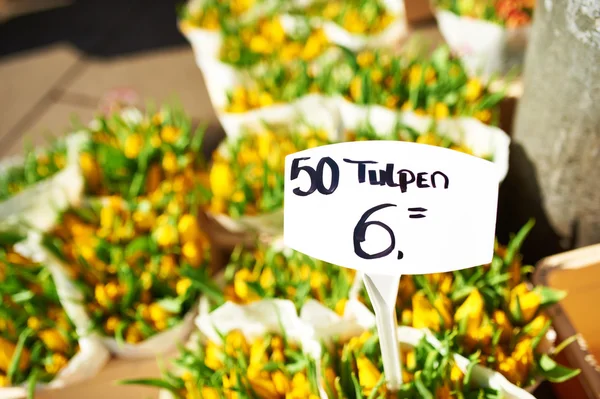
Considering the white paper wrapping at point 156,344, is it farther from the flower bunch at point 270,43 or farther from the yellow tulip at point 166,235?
the flower bunch at point 270,43

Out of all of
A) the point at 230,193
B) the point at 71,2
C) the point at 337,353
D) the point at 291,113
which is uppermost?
the point at 71,2

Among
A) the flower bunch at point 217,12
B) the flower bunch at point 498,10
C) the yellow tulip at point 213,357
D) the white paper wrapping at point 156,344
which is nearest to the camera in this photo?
the yellow tulip at point 213,357

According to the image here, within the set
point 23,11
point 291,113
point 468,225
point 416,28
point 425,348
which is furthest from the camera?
point 23,11

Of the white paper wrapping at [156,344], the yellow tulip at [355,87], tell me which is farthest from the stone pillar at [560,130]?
the white paper wrapping at [156,344]

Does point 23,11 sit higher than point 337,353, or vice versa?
point 23,11

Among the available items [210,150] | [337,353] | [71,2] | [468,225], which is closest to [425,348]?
[337,353]

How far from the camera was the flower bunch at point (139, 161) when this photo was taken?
1.10m

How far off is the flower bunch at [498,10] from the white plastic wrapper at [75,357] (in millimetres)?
1147

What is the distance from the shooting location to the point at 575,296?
0.84m

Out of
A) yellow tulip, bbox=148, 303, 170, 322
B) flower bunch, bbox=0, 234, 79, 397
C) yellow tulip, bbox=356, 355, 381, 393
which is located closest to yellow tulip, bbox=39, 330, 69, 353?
flower bunch, bbox=0, 234, 79, 397

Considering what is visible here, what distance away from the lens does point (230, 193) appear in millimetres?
1045

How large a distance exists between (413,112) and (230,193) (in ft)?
1.26

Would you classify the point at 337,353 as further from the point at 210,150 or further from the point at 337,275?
the point at 210,150

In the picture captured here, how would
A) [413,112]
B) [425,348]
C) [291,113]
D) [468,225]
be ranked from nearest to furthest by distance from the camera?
[468,225] → [425,348] → [413,112] → [291,113]
